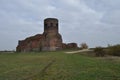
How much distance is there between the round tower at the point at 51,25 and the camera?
88.6 meters

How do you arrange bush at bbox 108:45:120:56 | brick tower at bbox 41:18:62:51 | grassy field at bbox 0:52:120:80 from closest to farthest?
grassy field at bbox 0:52:120:80, bush at bbox 108:45:120:56, brick tower at bbox 41:18:62:51

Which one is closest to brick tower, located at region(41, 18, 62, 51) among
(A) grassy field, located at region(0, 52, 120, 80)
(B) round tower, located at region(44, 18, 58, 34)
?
(B) round tower, located at region(44, 18, 58, 34)

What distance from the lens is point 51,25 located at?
291 ft

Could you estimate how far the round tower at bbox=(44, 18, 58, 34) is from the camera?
291 feet

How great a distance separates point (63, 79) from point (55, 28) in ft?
254

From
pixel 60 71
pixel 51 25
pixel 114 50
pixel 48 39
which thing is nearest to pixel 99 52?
pixel 114 50

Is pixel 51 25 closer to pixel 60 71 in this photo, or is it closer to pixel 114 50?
pixel 114 50

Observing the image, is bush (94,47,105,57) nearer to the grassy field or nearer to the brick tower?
the grassy field

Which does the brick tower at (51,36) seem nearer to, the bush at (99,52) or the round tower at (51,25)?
the round tower at (51,25)

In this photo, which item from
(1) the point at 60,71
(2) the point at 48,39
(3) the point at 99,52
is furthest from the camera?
(2) the point at 48,39

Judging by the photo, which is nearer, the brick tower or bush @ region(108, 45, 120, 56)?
bush @ region(108, 45, 120, 56)

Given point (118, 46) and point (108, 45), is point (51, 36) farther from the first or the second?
point (118, 46)

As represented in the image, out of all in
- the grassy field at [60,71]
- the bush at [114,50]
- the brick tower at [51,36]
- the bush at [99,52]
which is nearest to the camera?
the grassy field at [60,71]

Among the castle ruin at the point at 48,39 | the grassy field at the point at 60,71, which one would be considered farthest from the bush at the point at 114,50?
the castle ruin at the point at 48,39
